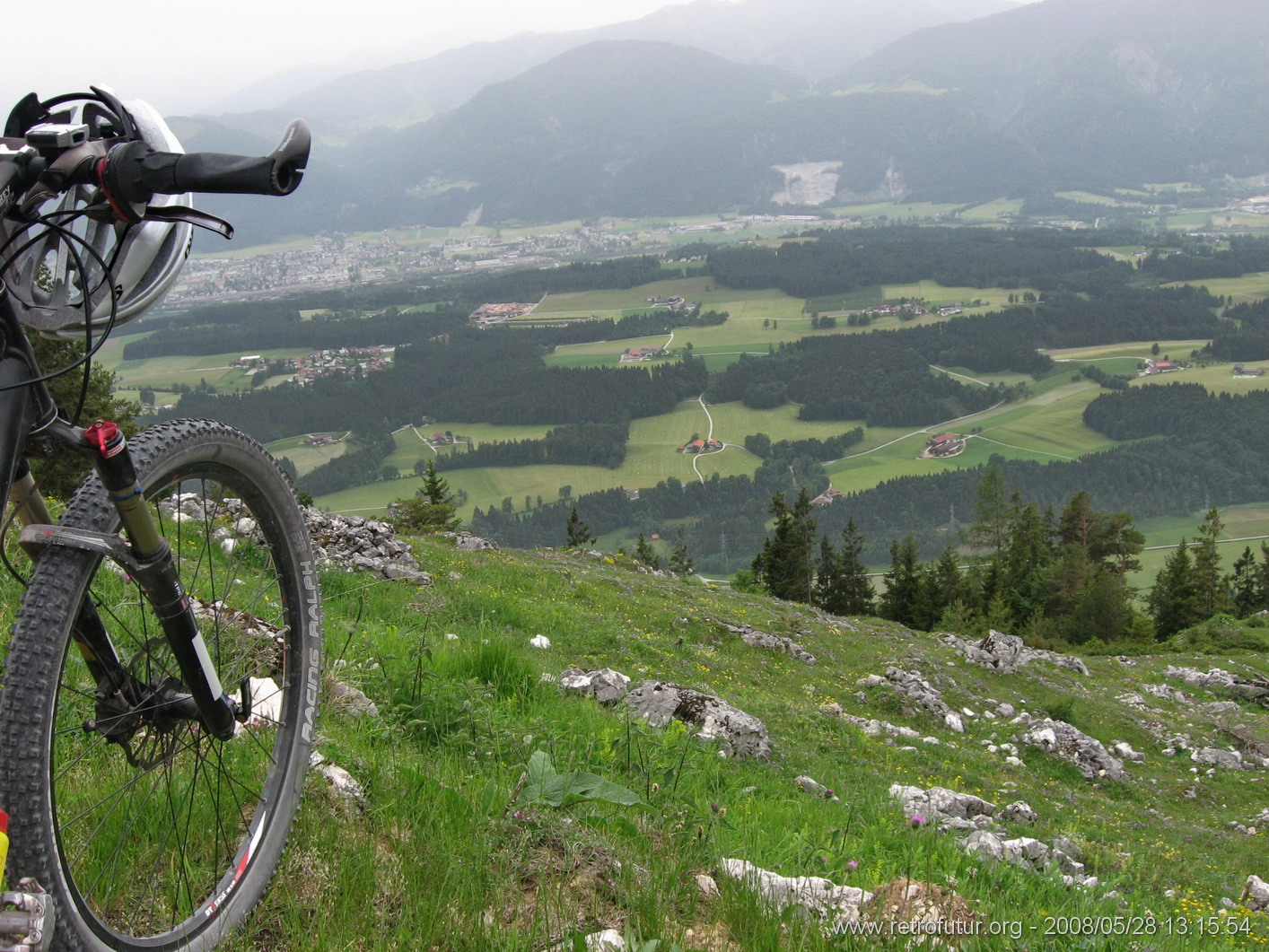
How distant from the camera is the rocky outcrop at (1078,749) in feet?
53.4

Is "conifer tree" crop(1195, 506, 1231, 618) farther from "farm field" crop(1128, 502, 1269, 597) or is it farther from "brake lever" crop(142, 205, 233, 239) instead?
"brake lever" crop(142, 205, 233, 239)

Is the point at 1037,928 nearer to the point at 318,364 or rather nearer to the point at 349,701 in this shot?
the point at 349,701

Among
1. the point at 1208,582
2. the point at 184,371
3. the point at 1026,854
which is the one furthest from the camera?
the point at 184,371

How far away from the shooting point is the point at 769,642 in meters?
20.3

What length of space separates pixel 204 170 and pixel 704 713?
Result: 809cm

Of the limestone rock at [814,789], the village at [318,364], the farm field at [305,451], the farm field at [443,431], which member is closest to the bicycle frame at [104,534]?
the limestone rock at [814,789]

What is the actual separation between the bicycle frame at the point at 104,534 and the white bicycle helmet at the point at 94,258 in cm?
23

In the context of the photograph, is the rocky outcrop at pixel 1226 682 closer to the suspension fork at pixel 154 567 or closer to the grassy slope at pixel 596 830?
the grassy slope at pixel 596 830

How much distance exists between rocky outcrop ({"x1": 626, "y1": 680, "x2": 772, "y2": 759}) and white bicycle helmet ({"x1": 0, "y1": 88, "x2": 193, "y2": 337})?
6937 millimetres

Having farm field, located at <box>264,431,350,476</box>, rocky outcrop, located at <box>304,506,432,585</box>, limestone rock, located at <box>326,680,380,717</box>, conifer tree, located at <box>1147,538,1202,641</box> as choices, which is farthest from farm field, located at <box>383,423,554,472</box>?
limestone rock, located at <box>326,680,380,717</box>

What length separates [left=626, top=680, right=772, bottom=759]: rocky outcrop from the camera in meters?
8.77

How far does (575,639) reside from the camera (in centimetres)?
1525

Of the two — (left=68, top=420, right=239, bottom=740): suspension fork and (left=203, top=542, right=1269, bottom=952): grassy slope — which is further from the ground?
(left=68, top=420, right=239, bottom=740): suspension fork

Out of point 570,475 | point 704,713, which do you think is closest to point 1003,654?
point 704,713
